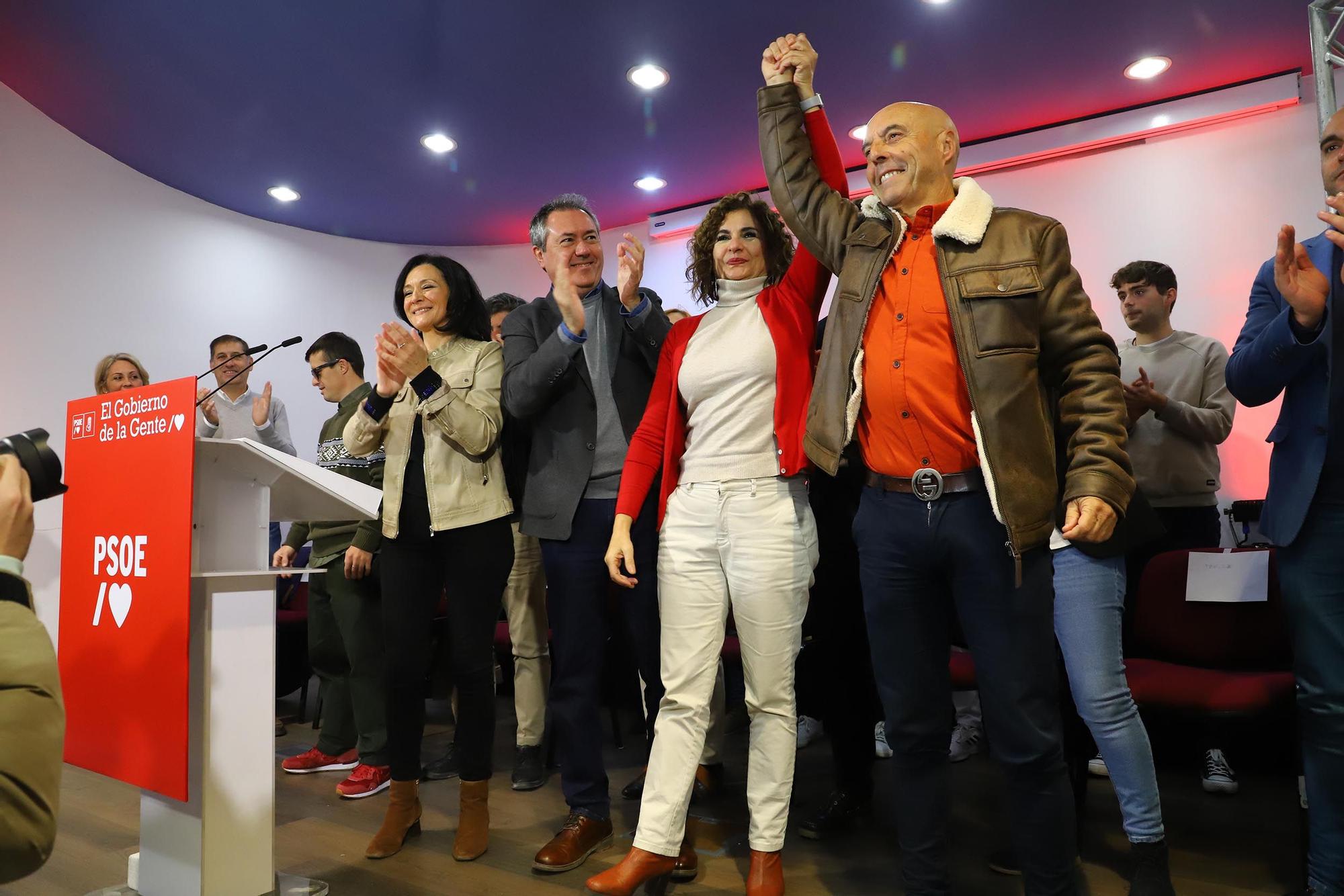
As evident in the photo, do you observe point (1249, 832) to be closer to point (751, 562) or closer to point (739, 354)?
point (751, 562)

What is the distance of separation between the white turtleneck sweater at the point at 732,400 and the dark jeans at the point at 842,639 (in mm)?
623

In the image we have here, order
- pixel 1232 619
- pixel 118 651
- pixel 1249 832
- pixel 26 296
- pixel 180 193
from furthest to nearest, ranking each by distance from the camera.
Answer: pixel 180 193, pixel 26 296, pixel 1232 619, pixel 1249 832, pixel 118 651

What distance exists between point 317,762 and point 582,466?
1873mm

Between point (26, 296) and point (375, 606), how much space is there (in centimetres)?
392

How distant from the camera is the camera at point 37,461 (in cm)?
114

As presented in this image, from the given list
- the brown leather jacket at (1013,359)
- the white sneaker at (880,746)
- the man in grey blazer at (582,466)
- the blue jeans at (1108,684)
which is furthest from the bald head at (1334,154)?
the white sneaker at (880,746)

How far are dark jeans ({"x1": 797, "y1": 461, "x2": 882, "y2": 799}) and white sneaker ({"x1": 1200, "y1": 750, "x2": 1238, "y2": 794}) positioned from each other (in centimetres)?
115

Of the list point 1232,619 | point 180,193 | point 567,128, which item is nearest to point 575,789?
point 1232,619

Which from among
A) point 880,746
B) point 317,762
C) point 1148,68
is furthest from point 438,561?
point 1148,68

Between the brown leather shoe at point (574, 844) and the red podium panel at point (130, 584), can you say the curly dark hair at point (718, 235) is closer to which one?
the red podium panel at point (130, 584)

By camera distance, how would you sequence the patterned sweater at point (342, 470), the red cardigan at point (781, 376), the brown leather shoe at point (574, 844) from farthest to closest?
the patterned sweater at point (342, 470) → the brown leather shoe at point (574, 844) → the red cardigan at point (781, 376)

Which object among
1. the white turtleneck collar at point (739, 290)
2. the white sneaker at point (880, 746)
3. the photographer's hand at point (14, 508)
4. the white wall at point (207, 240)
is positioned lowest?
the white sneaker at point (880, 746)

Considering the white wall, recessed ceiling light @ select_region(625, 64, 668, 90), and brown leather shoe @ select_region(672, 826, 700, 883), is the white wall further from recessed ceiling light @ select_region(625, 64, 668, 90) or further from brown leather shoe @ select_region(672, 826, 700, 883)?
brown leather shoe @ select_region(672, 826, 700, 883)

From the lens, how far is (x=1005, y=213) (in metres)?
1.72
